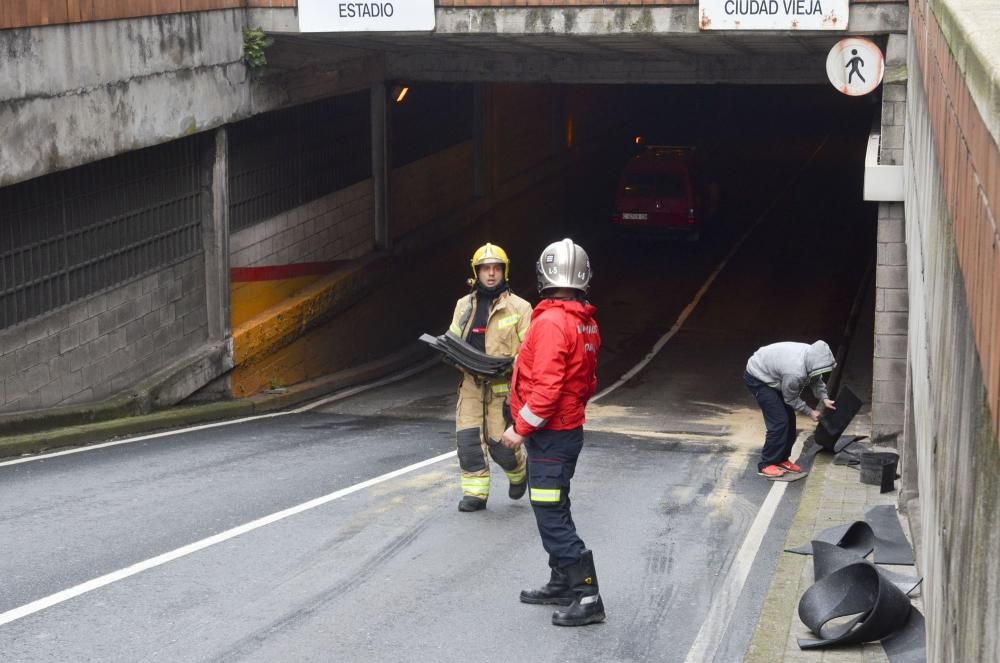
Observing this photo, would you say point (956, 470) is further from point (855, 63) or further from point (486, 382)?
point (855, 63)

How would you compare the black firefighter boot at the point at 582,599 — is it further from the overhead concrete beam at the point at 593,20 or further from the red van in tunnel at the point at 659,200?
the red van in tunnel at the point at 659,200

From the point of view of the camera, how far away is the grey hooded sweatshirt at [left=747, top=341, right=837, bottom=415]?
11.4 metres

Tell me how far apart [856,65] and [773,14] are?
3.49 ft

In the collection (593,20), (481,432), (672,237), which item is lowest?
(672,237)

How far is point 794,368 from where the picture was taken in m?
11.5

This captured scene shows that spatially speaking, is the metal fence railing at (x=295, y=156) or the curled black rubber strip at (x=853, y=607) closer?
the curled black rubber strip at (x=853, y=607)

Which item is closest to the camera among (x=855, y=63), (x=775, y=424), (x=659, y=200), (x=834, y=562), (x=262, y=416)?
(x=834, y=562)

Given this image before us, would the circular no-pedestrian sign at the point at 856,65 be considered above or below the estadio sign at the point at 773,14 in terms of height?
below

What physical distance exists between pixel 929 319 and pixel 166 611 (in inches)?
155

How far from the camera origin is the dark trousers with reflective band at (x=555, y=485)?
672 cm

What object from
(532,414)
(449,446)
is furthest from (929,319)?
(449,446)

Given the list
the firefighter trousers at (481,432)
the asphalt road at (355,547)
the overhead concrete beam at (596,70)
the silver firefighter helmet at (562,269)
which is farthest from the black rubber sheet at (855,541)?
the overhead concrete beam at (596,70)

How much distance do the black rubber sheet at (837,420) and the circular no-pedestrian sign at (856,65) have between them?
12.9 ft

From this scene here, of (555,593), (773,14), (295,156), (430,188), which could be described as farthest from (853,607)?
(430,188)
